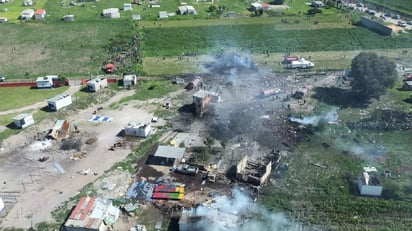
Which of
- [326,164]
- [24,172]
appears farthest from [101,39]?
[326,164]

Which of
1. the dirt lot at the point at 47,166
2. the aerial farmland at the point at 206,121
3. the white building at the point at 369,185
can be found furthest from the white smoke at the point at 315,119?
the dirt lot at the point at 47,166

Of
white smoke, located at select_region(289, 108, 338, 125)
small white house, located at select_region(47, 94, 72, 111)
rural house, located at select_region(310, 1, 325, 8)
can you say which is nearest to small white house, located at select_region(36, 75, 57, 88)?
small white house, located at select_region(47, 94, 72, 111)

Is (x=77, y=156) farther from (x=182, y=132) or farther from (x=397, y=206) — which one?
(x=397, y=206)

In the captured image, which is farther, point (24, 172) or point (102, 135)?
point (102, 135)

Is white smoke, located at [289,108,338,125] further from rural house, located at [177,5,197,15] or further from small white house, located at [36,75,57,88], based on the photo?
rural house, located at [177,5,197,15]

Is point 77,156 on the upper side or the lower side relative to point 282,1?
lower

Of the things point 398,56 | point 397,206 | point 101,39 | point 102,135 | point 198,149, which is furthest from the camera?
point 101,39

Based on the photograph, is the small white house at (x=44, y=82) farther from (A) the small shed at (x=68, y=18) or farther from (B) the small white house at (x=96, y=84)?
(A) the small shed at (x=68, y=18)
